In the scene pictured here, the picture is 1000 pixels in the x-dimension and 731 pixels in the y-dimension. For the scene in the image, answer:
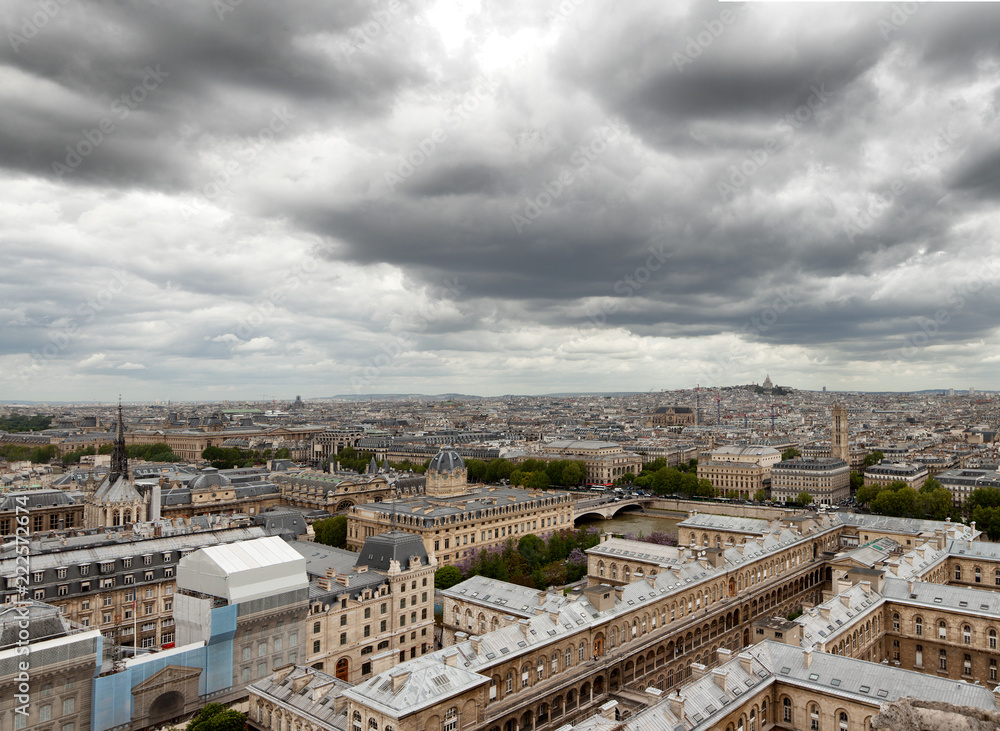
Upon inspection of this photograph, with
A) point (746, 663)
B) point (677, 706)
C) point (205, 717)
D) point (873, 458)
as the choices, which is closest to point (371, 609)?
point (205, 717)

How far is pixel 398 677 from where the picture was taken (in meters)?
33.3

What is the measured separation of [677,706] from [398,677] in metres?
12.9

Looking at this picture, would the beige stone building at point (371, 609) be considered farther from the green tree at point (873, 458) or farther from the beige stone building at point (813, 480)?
the green tree at point (873, 458)

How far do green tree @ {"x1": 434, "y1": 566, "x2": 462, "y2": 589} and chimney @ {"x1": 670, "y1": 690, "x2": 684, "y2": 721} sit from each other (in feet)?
126

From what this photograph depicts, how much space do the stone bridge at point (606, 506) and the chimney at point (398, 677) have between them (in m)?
77.2

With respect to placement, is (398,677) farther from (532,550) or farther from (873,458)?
(873,458)

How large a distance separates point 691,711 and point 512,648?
37.1 feet

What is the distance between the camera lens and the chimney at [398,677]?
3295cm

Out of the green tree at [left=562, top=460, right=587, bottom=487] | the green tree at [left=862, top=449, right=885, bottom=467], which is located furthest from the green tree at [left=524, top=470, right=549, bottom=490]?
the green tree at [left=862, top=449, right=885, bottom=467]

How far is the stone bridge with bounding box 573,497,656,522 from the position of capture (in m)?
117

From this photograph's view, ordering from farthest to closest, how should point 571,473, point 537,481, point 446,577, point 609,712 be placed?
point 571,473 → point 537,481 → point 446,577 → point 609,712

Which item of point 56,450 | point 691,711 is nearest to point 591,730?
point 691,711

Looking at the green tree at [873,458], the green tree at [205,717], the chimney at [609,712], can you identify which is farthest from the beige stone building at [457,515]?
the green tree at [873,458]

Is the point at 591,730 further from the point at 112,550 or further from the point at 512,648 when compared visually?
the point at 112,550
